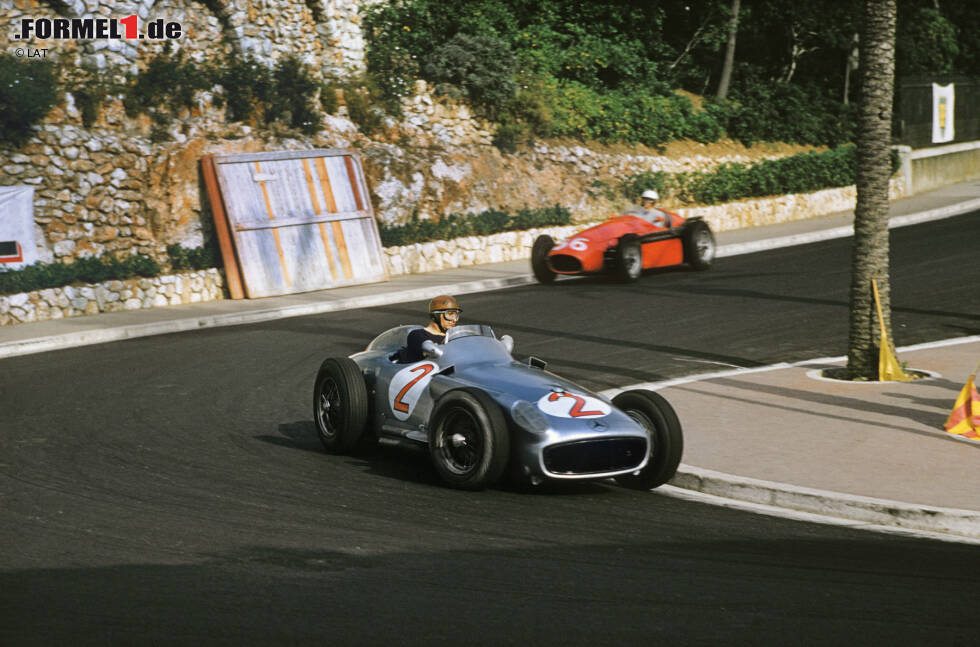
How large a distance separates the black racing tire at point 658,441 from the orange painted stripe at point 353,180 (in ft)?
52.3

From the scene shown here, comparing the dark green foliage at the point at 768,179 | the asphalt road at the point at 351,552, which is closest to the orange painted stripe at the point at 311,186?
the asphalt road at the point at 351,552

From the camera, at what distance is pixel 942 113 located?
3825 centimetres

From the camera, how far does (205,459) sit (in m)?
10.3

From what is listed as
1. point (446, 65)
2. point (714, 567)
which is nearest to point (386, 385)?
point (714, 567)

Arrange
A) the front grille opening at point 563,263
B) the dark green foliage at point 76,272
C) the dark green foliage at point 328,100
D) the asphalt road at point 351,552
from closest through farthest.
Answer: the asphalt road at point 351,552 → the dark green foliage at point 76,272 → the front grille opening at point 563,263 → the dark green foliage at point 328,100

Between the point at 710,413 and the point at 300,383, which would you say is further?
the point at 300,383

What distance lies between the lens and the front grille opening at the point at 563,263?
73.0ft

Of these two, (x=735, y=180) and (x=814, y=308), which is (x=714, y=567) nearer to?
(x=814, y=308)

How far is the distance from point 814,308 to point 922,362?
4765 millimetres

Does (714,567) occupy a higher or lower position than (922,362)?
higher

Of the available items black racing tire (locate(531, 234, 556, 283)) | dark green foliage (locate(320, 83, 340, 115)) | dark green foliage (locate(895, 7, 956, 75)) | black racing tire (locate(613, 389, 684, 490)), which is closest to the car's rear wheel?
black racing tire (locate(531, 234, 556, 283))

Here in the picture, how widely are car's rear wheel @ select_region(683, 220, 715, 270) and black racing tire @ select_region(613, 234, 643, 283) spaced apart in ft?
4.34

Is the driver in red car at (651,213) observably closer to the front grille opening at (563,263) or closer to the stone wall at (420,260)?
the front grille opening at (563,263)

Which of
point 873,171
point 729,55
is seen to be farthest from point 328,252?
point 729,55
